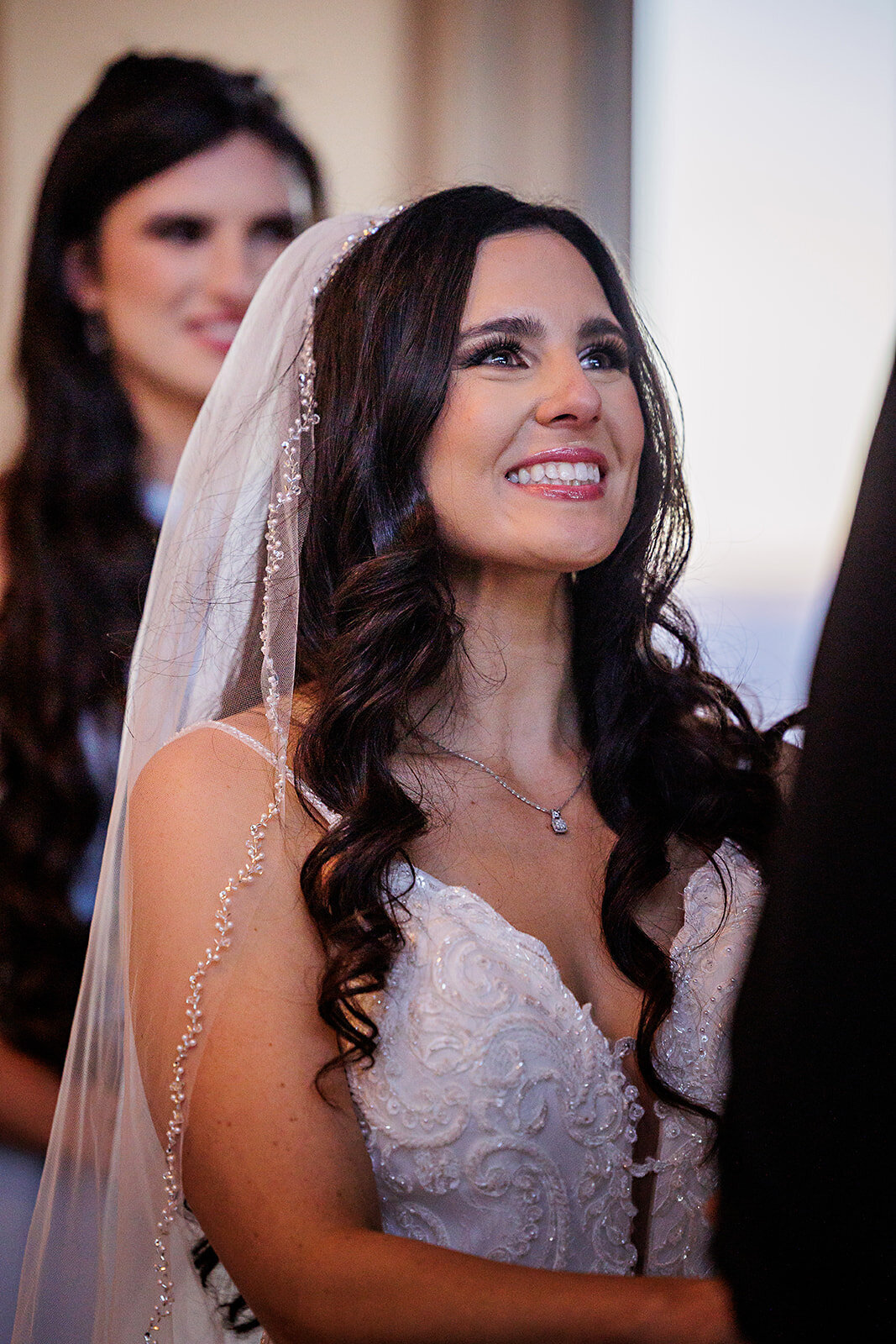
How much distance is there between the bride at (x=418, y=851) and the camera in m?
1.30

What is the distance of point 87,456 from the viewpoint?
87.4 inches

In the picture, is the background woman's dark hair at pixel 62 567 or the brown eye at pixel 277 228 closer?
the background woman's dark hair at pixel 62 567

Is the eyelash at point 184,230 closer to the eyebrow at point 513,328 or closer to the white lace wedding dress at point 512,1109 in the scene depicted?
the eyebrow at point 513,328

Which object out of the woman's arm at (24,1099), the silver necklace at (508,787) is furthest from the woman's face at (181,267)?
the woman's arm at (24,1099)

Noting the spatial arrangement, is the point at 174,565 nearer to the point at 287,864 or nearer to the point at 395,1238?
the point at 287,864

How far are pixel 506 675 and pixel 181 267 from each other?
1060 millimetres

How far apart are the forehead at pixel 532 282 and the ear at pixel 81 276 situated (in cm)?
82

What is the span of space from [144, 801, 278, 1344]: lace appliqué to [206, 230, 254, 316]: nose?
1.21m

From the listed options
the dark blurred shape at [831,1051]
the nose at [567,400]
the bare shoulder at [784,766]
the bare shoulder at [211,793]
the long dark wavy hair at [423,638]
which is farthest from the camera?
the bare shoulder at [784,766]

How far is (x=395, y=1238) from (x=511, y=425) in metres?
1.06

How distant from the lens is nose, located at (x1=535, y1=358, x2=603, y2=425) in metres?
1.70

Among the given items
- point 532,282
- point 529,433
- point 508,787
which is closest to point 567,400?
point 529,433

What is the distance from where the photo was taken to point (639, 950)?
1.61 metres

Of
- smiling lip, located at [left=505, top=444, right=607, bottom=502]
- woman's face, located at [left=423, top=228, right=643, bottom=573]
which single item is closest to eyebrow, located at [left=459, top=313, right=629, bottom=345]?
woman's face, located at [left=423, top=228, right=643, bottom=573]
